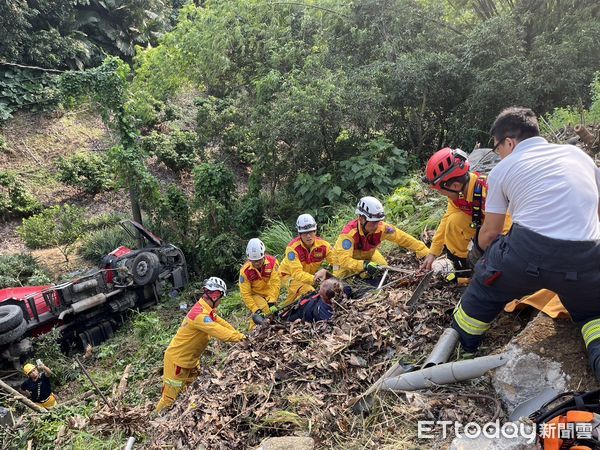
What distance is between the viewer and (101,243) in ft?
40.1

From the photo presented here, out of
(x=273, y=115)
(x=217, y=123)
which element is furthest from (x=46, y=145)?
(x=273, y=115)

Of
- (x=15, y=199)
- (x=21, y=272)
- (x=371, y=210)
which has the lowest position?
(x=21, y=272)

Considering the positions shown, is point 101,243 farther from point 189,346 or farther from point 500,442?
point 500,442

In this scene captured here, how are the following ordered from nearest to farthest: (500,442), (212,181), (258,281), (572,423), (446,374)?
(572,423) → (500,442) → (446,374) → (258,281) → (212,181)

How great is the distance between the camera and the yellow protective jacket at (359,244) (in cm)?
537

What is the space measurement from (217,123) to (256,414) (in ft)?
31.1

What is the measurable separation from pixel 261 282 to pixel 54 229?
934cm

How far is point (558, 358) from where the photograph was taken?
294 cm

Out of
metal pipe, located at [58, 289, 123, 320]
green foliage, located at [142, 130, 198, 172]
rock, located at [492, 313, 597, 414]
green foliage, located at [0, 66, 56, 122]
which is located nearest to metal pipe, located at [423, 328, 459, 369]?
rock, located at [492, 313, 597, 414]

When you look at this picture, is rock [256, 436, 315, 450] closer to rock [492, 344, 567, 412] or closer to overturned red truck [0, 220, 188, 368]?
rock [492, 344, 567, 412]

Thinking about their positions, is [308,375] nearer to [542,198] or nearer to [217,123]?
[542,198]

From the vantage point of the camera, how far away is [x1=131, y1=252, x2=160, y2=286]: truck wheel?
901cm

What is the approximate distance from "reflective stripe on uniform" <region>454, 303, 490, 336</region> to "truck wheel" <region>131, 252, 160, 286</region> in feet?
23.7

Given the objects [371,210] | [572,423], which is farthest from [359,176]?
[572,423]
